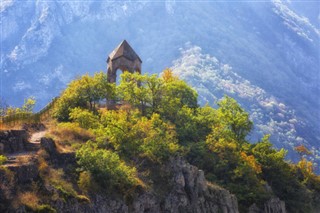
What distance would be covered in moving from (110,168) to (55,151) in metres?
3.65

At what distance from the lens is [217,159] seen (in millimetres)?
53250

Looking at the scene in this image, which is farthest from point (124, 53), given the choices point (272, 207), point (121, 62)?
point (272, 207)

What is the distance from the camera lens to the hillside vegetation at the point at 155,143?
36688 millimetres

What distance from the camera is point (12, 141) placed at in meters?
35.4

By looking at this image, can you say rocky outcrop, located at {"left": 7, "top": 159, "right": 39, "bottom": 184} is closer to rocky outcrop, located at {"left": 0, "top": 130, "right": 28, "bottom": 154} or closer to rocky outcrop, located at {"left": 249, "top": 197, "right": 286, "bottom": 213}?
rocky outcrop, located at {"left": 0, "top": 130, "right": 28, "bottom": 154}

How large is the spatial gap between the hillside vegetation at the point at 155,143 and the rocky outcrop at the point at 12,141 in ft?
8.17

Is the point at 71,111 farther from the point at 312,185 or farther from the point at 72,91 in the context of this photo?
the point at 312,185

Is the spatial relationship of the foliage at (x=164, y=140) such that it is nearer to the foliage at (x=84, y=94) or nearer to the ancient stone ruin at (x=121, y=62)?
the foliage at (x=84, y=94)

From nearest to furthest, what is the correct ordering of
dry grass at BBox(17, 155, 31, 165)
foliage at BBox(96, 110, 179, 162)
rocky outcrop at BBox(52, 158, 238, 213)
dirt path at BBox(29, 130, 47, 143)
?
1. dry grass at BBox(17, 155, 31, 165)
2. rocky outcrop at BBox(52, 158, 238, 213)
3. dirt path at BBox(29, 130, 47, 143)
4. foliage at BBox(96, 110, 179, 162)

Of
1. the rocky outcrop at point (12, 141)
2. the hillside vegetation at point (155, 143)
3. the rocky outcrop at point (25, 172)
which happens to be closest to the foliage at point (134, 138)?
the hillside vegetation at point (155, 143)

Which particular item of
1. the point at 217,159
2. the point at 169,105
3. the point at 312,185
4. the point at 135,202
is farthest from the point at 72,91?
the point at 312,185

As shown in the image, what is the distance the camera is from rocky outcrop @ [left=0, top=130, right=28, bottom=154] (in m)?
34.9

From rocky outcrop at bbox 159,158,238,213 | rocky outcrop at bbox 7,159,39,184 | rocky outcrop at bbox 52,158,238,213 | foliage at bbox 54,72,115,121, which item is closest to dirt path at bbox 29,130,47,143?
rocky outcrop at bbox 7,159,39,184

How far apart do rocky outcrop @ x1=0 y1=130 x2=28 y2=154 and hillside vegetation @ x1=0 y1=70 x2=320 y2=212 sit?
2.49 meters
